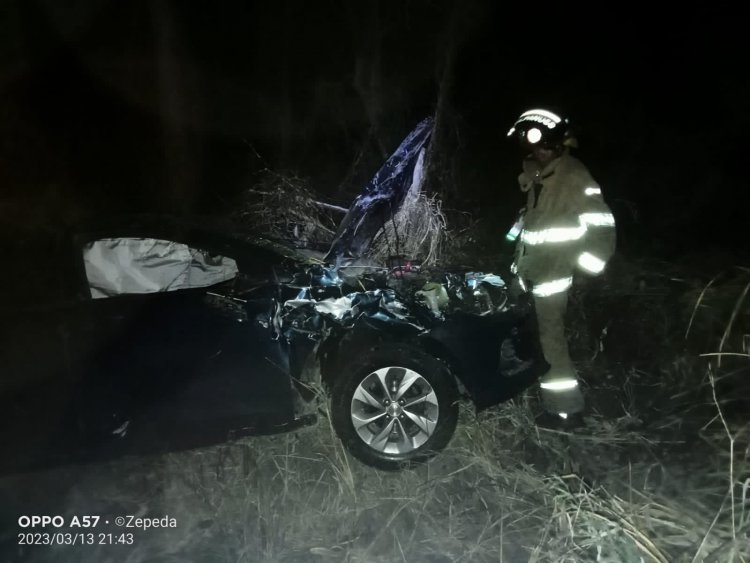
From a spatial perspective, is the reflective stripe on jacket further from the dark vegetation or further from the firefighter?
the dark vegetation

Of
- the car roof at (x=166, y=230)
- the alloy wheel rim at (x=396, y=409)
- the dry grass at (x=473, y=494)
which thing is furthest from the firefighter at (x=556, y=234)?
the car roof at (x=166, y=230)

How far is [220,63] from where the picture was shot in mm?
12344

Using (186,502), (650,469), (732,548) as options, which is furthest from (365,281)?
(732,548)

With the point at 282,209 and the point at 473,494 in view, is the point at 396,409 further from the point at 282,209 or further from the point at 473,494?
the point at 282,209

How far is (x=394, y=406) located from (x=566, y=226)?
1545 mm

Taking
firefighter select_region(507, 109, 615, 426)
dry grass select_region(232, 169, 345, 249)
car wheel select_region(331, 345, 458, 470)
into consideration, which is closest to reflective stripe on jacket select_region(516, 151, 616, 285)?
firefighter select_region(507, 109, 615, 426)

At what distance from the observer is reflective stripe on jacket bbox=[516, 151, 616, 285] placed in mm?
3264

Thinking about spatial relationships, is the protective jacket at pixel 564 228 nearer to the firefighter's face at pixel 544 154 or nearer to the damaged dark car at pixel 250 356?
the firefighter's face at pixel 544 154

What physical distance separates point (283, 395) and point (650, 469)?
2.25 metres

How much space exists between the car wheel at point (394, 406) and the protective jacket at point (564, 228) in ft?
3.04

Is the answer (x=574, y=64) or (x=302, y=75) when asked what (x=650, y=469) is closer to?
(x=574, y=64)

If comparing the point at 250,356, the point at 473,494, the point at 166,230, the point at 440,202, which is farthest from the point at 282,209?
the point at 473,494

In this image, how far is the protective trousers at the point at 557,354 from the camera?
11.5 ft

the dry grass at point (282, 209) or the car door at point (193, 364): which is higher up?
the dry grass at point (282, 209)
